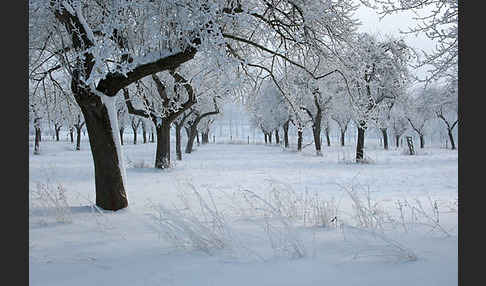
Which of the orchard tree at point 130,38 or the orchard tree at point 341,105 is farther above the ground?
the orchard tree at point 341,105

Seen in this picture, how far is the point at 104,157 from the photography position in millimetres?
6008

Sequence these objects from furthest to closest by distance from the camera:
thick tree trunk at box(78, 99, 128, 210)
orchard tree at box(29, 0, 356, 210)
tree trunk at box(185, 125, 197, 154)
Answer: tree trunk at box(185, 125, 197, 154) → thick tree trunk at box(78, 99, 128, 210) → orchard tree at box(29, 0, 356, 210)

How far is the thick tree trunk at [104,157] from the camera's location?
5.96m

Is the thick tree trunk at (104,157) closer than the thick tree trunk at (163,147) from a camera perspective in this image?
Yes

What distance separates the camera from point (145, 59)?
549 centimetres

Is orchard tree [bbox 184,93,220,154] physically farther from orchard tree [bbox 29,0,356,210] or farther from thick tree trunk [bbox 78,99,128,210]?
thick tree trunk [bbox 78,99,128,210]

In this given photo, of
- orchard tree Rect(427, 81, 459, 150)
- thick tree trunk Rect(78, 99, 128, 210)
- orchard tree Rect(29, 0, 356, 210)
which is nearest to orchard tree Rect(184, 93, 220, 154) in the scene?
orchard tree Rect(29, 0, 356, 210)

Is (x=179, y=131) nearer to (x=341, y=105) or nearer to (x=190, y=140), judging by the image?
(x=190, y=140)

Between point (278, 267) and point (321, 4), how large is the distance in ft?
15.3

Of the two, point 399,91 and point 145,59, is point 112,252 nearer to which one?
point 145,59

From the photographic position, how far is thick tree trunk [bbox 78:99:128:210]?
5.96m

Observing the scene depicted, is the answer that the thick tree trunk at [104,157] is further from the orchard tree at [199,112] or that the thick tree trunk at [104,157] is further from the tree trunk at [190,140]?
the tree trunk at [190,140]

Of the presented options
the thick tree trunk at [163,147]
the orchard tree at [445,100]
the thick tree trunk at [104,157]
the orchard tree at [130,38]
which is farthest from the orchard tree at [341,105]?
the thick tree trunk at [163,147]

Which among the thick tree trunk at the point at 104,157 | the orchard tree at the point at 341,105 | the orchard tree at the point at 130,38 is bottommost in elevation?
the thick tree trunk at the point at 104,157
